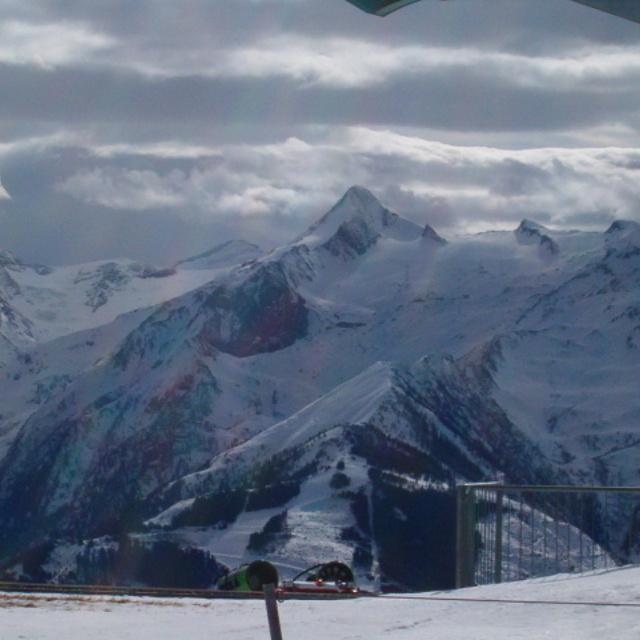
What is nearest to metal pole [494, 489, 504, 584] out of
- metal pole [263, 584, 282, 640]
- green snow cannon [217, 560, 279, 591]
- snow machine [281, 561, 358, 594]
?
snow machine [281, 561, 358, 594]

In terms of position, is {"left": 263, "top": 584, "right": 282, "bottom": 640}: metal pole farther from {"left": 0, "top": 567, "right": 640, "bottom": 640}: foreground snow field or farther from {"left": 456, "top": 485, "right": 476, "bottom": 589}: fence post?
{"left": 456, "top": 485, "right": 476, "bottom": 589}: fence post

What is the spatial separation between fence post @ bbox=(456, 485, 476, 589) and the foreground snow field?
14.7 ft

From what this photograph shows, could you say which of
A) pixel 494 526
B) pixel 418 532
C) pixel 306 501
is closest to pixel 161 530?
pixel 306 501

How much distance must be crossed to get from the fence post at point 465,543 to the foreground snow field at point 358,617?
4.48 m

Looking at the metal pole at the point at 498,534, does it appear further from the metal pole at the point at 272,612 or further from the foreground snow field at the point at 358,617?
the metal pole at the point at 272,612

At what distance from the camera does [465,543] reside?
61.9ft

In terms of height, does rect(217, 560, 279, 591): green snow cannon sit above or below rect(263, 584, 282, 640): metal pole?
above

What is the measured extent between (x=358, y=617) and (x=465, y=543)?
7.11 meters

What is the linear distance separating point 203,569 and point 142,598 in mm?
146886

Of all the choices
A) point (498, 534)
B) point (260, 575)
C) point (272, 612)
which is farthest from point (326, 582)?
point (272, 612)

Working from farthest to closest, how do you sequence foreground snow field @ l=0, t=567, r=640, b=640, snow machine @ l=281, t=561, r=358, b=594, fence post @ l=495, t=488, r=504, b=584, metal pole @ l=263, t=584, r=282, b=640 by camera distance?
fence post @ l=495, t=488, r=504, b=584 < snow machine @ l=281, t=561, r=358, b=594 < foreground snow field @ l=0, t=567, r=640, b=640 < metal pole @ l=263, t=584, r=282, b=640

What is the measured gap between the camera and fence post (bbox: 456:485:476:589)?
1880cm

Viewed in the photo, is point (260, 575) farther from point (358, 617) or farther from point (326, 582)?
point (326, 582)

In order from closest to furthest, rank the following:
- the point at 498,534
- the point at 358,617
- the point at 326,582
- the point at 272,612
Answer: the point at 272,612 < the point at 358,617 < the point at 326,582 < the point at 498,534
